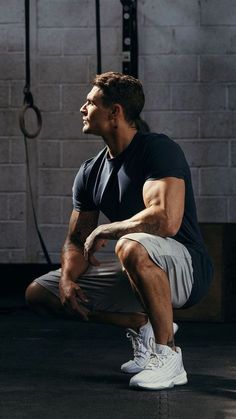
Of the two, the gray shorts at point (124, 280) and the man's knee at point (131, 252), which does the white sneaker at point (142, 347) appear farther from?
the man's knee at point (131, 252)

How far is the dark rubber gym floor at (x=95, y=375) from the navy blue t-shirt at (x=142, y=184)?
377mm

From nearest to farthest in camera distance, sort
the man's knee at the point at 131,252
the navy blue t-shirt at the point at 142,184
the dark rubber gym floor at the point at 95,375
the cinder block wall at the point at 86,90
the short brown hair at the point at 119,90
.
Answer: the dark rubber gym floor at the point at 95,375
the man's knee at the point at 131,252
the navy blue t-shirt at the point at 142,184
the short brown hair at the point at 119,90
the cinder block wall at the point at 86,90

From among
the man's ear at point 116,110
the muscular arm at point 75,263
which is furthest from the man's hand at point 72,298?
the man's ear at point 116,110

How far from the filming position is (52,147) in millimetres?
6223

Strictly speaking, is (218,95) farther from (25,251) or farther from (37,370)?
(37,370)

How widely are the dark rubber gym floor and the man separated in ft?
0.43

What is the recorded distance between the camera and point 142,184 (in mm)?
3525

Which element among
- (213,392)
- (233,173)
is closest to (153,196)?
(213,392)

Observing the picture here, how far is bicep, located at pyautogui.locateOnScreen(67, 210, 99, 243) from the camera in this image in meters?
3.73

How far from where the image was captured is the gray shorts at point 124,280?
11.2 feet

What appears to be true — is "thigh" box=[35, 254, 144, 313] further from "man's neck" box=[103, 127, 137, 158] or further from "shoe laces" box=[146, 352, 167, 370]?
"man's neck" box=[103, 127, 137, 158]

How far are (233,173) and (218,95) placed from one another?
0.46m

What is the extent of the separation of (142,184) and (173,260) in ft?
0.96

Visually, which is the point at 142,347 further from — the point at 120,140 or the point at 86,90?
the point at 86,90
